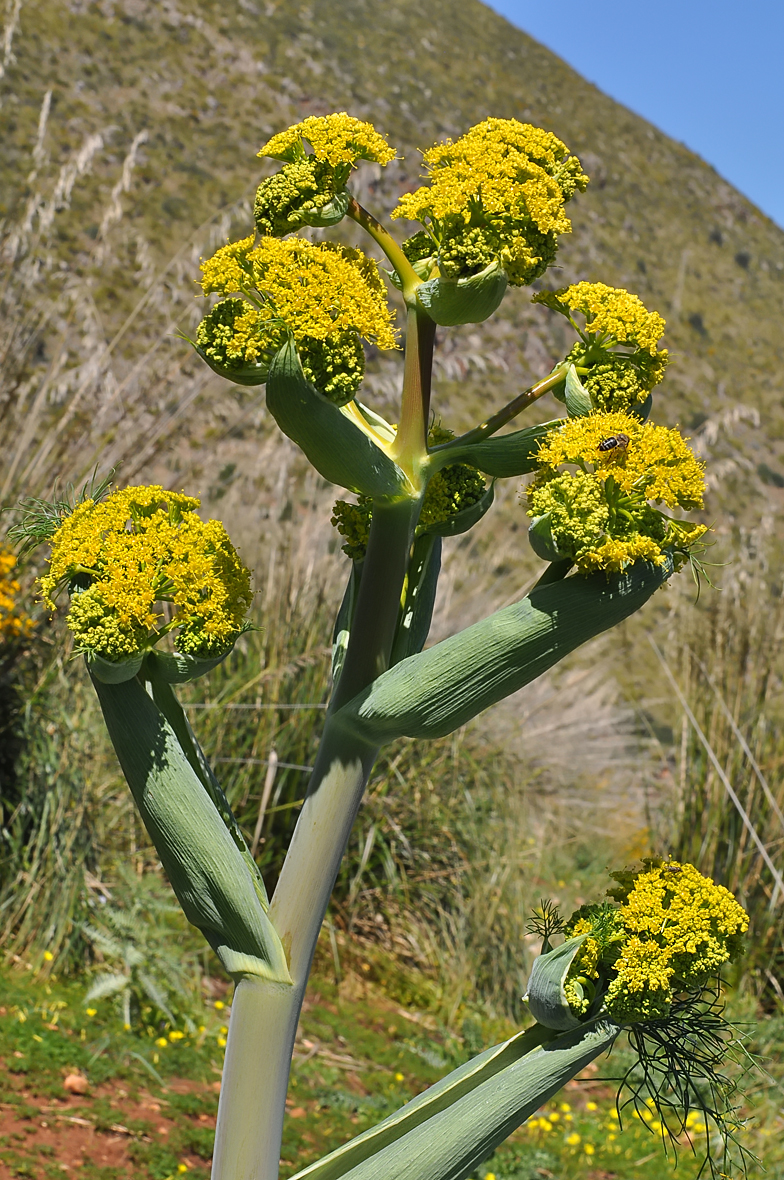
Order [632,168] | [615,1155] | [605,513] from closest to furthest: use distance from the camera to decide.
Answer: [605,513] → [615,1155] → [632,168]

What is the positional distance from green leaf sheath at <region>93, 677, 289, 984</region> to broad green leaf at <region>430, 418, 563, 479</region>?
0.54 m

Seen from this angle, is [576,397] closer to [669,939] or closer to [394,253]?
[394,253]

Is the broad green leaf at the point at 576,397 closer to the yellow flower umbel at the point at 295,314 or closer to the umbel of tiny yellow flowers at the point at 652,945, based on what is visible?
the yellow flower umbel at the point at 295,314

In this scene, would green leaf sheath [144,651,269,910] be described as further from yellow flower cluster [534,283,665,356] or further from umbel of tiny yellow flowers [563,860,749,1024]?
yellow flower cluster [534,283,665,356]

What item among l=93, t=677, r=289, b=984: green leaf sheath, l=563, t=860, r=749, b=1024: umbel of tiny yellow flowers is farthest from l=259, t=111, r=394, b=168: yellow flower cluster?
l=563, t=860, r=749, b=1024: umbel of tiny yellow flowers

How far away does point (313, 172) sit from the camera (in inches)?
50.4

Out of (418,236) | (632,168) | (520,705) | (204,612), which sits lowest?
(204,612)

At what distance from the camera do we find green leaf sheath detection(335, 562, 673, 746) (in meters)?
1.23

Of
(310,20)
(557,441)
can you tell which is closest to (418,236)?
(557,441)

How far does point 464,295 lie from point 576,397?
21cm

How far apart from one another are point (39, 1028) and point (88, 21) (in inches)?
1139

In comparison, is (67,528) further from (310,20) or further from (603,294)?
(310,20)

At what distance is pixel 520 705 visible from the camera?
684 cm

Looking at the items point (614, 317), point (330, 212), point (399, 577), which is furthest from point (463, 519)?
point (330, 212)
